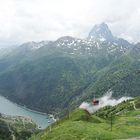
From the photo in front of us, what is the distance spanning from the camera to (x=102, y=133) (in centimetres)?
12531

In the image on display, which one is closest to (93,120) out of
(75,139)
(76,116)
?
(76,116)

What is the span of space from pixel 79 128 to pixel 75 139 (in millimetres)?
12269

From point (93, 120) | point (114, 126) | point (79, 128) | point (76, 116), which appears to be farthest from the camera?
point (76, 116)

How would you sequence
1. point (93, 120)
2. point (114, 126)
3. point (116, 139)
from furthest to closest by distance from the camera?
point (93, 120) → point (114, 126) → point (116, 139)

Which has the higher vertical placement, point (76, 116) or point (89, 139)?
point (76, 116)

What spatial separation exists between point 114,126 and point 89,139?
2744 cm

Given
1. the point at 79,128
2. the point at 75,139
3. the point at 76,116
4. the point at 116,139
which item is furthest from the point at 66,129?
the point at 76,116

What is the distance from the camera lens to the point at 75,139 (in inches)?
4845

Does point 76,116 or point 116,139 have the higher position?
point 76,116

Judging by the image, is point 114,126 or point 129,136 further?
point 114,126

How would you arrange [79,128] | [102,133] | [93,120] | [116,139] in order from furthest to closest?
[93,120] < [79,128] < [102,133] < [116,139]

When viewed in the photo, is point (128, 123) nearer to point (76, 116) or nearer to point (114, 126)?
point (114, 126)

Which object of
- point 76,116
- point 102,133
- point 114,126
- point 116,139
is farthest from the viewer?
point 76,116

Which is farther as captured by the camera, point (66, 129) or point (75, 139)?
point (66, 129)
